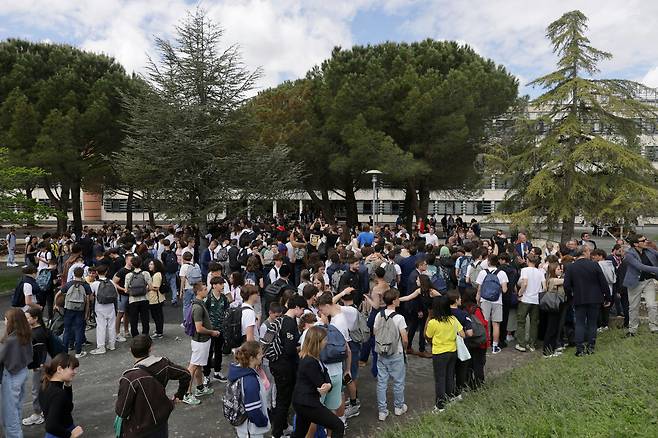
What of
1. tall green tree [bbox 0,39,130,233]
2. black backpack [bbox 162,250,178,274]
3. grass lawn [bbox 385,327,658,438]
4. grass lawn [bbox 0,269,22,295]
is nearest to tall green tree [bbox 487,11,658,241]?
grass lawn [bbox 385,327,658,438]

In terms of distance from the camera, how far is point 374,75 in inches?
959

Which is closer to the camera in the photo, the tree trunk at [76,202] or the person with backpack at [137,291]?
the person with backpack at [137,291]

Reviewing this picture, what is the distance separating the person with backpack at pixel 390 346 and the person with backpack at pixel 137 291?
4905mm

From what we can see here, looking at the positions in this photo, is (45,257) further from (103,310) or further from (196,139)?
(196,139)

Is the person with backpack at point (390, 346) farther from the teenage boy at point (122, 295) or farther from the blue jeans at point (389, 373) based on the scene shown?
the teenage boy at point (122, 295)

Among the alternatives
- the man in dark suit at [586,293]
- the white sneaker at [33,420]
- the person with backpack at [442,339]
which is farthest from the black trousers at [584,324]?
the white sneaker at [33,420]

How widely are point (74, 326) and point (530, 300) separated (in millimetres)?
8043

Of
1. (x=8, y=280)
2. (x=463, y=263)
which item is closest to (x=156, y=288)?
(x=463, y=263)

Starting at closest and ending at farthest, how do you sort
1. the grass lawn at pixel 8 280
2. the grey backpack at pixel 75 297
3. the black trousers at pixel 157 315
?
the grey backpack at pixel 75 297 → the black trousers at pixel 157 315 → the grass lawn at pixel 8 280

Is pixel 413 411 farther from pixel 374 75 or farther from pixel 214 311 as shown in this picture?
pixel 374 75

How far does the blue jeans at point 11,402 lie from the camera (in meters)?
4.85

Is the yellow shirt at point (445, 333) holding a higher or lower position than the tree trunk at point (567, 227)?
lower

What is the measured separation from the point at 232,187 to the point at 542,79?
42.8ft

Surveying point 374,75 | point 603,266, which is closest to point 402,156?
point 374,75
